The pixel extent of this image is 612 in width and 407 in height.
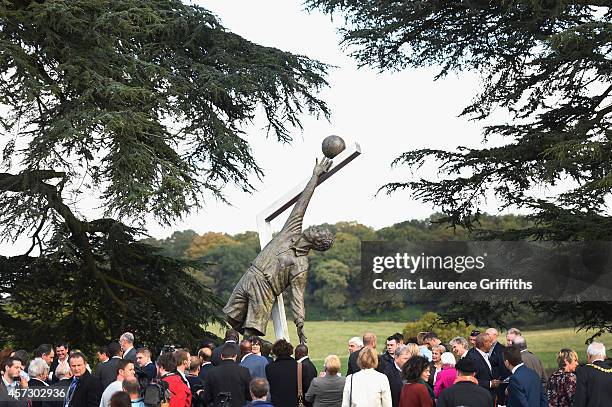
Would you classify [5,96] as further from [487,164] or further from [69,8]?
[487,164]

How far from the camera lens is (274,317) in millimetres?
14969

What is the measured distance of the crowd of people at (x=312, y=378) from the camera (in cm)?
847

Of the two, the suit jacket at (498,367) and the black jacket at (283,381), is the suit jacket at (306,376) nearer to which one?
the black jacket at (283,381)

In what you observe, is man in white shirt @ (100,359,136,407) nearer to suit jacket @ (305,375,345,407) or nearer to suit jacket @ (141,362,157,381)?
suit jacket @ (141,362,157,381)

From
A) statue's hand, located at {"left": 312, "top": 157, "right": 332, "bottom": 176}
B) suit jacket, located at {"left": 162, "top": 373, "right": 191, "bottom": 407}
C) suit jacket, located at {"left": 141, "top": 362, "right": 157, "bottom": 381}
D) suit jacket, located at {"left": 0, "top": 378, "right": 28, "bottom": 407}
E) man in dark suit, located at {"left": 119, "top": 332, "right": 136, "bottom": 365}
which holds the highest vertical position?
statue's hand, located at {"left": 312, "top": 157, "right": 332, "bottom": 176}

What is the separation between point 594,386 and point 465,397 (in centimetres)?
241

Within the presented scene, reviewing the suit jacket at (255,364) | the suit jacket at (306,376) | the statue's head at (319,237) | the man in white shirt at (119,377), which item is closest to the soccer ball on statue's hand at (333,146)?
the statue's head at (319,237)

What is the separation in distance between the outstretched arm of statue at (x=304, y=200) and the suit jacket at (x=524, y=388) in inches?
216

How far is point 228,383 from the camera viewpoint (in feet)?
32.7

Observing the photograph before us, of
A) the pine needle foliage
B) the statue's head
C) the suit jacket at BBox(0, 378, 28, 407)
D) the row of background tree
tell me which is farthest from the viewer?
the row of background tree

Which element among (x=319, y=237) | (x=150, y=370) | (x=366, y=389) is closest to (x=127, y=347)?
(x=150, y=370)

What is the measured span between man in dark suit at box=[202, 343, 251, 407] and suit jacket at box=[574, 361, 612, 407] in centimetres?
298

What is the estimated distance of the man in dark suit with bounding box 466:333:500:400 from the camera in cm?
1065

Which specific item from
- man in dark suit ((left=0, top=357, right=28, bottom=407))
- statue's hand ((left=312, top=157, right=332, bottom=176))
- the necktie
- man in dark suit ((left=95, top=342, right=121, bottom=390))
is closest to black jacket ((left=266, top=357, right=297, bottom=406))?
man in dark suit ((left=95, top=342, right=121, bottom=390))
